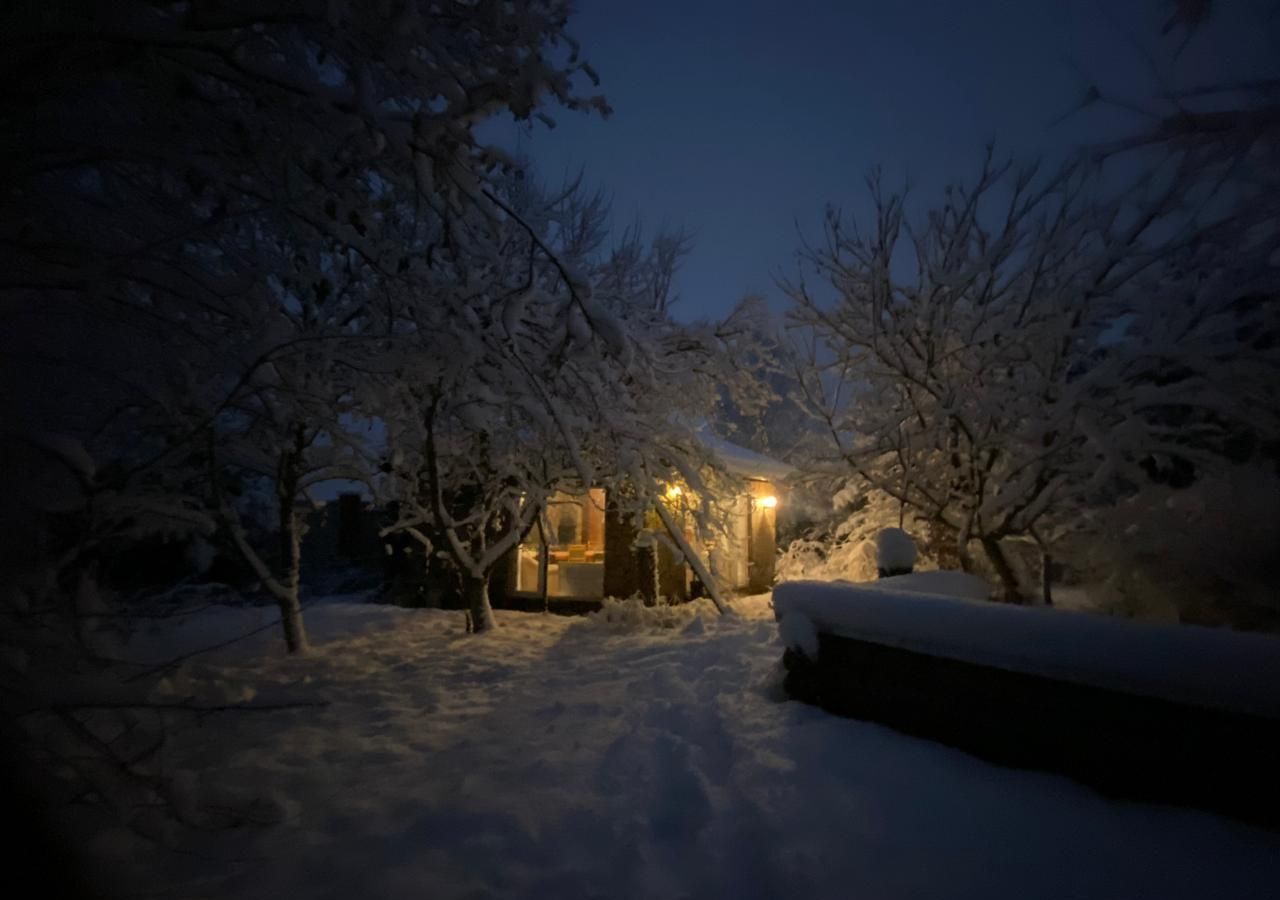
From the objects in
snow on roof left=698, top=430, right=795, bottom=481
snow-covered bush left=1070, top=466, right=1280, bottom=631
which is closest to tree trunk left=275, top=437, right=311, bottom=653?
snow on roof left=698, top=430, right=795, bottom=481

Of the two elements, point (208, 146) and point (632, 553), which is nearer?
point (208, 146)

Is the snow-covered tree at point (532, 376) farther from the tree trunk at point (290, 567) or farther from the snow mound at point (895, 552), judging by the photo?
the snow mound at point (895, 552)

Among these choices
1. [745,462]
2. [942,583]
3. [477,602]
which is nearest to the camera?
[942,583]

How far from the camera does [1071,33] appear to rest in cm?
357

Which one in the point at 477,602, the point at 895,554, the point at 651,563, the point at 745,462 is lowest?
the point at 477,602

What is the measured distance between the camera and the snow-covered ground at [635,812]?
97.9 inches

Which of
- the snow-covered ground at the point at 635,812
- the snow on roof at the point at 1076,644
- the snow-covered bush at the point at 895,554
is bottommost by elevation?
the snow-covered ground at the point at 635,812

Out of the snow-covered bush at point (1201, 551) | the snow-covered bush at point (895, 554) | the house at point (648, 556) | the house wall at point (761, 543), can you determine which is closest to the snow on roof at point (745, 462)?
the house at point (648, 556)

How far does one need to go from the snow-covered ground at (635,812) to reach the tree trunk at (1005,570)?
358 cm

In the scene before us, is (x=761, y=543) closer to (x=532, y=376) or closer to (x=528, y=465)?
(x=528, y=465)

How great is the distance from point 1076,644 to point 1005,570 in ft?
14.8

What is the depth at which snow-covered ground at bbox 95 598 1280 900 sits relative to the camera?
97.9 inches

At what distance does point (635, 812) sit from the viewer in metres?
3.18

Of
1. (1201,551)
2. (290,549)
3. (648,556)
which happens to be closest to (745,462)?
(648,556)
